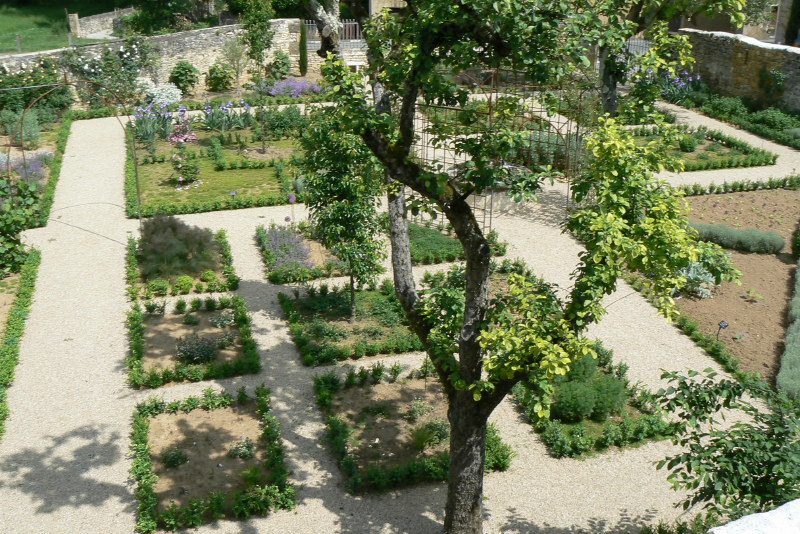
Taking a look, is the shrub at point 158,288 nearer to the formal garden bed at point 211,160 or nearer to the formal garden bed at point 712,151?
the formal garden bed at point 211,160

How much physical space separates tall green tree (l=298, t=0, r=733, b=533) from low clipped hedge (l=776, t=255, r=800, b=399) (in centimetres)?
448

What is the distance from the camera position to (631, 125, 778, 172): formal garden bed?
1962cm

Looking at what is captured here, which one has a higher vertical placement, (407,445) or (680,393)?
(680,393)

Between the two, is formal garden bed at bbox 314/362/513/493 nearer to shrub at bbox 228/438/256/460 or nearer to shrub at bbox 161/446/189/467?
shrub at bbox 228/438/256/460

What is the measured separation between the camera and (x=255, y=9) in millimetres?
25328

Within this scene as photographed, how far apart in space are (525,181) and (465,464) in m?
2.78

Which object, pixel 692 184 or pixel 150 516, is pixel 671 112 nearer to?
pixel 692 184

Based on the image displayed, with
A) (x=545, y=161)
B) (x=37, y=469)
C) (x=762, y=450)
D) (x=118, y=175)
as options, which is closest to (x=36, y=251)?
(x=118, y=175)

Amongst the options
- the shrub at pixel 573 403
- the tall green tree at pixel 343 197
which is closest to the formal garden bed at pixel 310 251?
the tall green tree at pixel 343 197

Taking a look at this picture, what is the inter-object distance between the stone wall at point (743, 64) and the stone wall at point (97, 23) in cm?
2474

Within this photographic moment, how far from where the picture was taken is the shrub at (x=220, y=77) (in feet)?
86.1

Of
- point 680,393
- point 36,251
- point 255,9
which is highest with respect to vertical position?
point 255,9

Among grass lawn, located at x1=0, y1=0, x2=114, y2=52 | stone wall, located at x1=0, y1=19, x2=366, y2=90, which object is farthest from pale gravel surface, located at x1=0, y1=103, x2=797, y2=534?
grass lawn, located at x1=0, y1=0, x2=114, y2=52

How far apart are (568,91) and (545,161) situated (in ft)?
5.61
